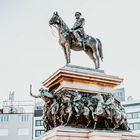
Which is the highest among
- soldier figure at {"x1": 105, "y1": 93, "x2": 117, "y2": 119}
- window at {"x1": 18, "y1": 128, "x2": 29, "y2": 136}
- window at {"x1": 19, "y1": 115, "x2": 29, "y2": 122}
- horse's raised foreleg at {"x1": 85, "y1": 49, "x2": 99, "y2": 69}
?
horse's raised foreleg at {"x1": 85, "y1": 49, "x2": 99, "y2": 69}

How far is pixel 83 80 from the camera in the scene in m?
14.1

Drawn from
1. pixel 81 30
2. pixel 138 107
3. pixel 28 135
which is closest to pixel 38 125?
pixel 28 135

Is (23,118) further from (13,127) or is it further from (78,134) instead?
(78,134)

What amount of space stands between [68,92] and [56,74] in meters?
0.92

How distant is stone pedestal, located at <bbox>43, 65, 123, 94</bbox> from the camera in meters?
13.7

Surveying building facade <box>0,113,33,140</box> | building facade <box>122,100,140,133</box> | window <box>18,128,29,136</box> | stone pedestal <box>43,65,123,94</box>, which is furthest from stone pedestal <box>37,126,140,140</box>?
building facade <box>122,100,140,133</box>

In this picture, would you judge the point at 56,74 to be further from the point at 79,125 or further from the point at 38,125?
the point at 38,125

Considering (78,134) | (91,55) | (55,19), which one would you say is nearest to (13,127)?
(91,55)

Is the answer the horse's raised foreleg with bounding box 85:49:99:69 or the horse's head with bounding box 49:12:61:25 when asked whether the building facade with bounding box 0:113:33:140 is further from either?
the horse's head with bounding box 49:12:61:25

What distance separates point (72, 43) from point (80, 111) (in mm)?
3209

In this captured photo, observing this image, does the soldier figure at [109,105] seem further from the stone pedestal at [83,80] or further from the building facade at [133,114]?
the building facade at [133,114]

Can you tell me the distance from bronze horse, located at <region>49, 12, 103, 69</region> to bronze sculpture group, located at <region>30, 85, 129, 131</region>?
1.85 m

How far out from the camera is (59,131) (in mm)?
12344

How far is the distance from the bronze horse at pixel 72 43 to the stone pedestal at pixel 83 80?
0.79 meters
